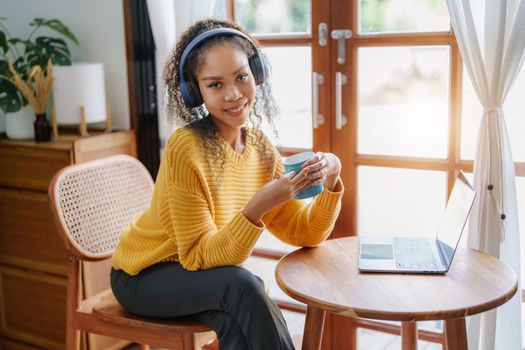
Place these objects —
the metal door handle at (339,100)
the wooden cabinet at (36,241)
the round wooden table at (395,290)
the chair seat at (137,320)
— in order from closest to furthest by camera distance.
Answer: the round wooden table at (395,290) → the chair seat at (137,320) → the metal door handle at (339,100) → the wooden cabinet at (36,241)

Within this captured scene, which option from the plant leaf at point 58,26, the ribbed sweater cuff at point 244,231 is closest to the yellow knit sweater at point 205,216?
the ribbed sweater cuff at point 244,231

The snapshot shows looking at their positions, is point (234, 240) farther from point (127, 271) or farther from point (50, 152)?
point (50, 152)

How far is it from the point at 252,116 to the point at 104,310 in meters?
0.67

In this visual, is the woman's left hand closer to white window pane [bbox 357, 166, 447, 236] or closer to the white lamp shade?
white window pane [bbox 357, 166, 447, 236]

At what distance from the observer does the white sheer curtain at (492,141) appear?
6.25 feet

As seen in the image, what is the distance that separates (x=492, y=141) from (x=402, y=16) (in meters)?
0.51

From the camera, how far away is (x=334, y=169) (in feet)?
6.01

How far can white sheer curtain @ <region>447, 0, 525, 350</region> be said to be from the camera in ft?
6.25

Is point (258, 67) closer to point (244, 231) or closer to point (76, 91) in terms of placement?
point (244, 231)

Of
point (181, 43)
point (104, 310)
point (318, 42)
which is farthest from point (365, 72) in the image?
point (104, 310)

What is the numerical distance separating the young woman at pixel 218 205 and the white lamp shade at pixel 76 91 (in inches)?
30.2

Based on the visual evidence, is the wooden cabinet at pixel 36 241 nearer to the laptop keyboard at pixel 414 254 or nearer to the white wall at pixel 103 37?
the white wall at pixel 103 37

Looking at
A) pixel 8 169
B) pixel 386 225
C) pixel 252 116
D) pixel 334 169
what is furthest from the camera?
pixel 8 169

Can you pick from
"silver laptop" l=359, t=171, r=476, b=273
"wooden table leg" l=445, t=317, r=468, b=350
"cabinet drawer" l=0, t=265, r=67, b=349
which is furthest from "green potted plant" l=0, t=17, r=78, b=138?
"wooden table leg" l=445, t=317, r=468, b=350
